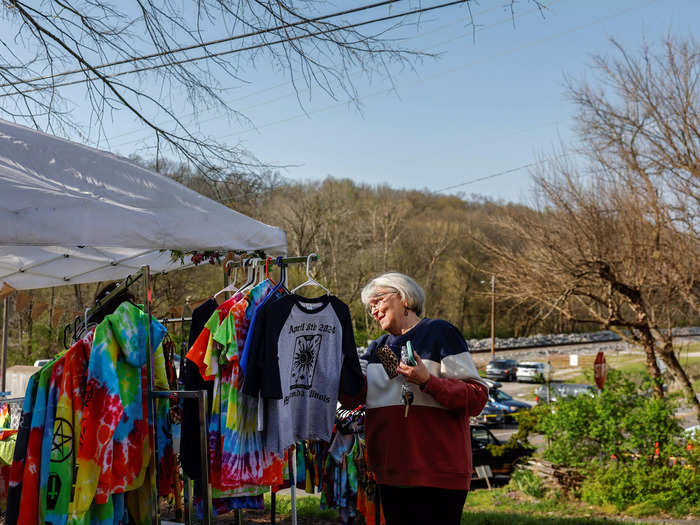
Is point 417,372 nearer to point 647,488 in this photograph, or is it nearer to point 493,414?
point 647,488

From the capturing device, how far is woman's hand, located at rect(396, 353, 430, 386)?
3.15 meters

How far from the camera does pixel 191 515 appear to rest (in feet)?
12.7

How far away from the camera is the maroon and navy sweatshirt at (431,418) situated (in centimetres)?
320

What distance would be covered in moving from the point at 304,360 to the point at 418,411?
0.88m

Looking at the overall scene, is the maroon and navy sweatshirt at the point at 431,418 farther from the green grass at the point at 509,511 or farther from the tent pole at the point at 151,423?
the green grass at the point at 509,511

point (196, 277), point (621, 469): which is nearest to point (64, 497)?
point (621, 469)

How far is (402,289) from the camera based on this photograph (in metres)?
3.48

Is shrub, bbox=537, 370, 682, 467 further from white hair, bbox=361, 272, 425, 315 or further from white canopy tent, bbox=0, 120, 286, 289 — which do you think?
white hair, bbox=361, 272, 425, 315

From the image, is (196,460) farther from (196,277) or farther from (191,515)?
(196,277)

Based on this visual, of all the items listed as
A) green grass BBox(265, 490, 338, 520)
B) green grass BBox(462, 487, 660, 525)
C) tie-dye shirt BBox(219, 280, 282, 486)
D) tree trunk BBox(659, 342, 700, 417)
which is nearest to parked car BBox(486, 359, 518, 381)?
green grass BBox(462, 487, 660, 525)

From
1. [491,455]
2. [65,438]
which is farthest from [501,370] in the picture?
[65,438]

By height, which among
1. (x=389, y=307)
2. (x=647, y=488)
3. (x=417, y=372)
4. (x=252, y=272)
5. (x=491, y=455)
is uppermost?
(x=252, y=272)

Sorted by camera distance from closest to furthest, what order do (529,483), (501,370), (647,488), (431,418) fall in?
(431,418) < (647,488) < (529,483) < (501,370)

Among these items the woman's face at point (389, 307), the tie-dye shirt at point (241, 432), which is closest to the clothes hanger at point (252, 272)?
the tie-dye shirt at point (241, 432)
